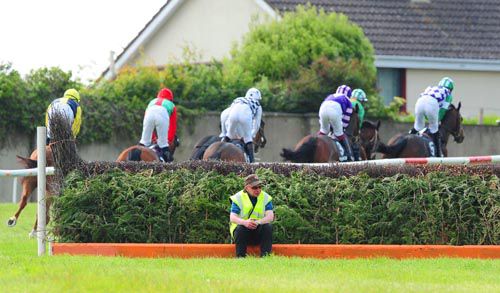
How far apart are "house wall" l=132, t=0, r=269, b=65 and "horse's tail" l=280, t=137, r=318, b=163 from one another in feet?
53.7

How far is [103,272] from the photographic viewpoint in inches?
504

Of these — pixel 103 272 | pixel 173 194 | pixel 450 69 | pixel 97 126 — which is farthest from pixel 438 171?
pixel 450 69

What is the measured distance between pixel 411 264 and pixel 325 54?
810 inches

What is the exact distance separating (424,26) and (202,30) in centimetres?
637

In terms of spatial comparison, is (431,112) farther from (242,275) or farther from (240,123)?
(242,275)

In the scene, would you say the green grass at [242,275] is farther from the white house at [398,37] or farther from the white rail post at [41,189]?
the white house at [398,37]

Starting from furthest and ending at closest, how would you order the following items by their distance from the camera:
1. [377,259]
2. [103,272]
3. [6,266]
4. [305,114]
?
1. [305,114]
2. [377,259]
3. [6,266]
4. [103,272]

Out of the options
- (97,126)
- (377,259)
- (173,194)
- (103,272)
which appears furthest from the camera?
(97,126)

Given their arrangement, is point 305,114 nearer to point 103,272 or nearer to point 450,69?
point 450,69

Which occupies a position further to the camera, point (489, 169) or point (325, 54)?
point (325, 54)

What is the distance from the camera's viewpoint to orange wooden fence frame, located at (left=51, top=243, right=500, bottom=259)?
49.0 ft

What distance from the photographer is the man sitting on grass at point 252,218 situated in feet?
48.9

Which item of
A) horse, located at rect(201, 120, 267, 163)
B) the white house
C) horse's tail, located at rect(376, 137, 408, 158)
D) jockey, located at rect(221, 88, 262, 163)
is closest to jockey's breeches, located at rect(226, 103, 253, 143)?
jockey, located at rect(221, 88, 262, 163)

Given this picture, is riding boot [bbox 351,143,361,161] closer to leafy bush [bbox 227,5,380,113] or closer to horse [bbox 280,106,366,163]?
horse [bbox 280,106,366,163]
